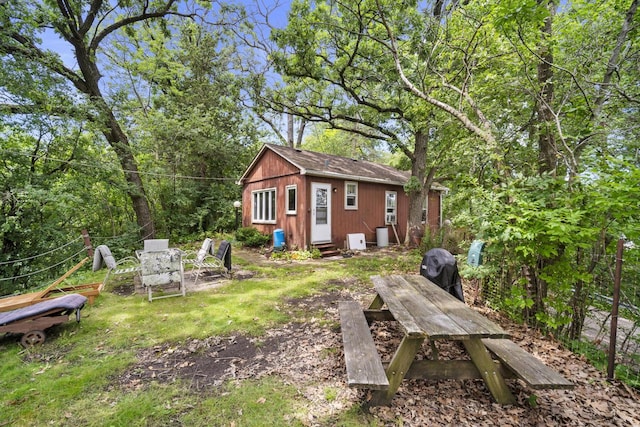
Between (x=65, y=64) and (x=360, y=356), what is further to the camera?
(x=65, y=64)

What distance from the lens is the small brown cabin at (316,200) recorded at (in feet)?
31.2

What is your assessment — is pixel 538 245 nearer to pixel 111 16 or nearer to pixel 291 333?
pixel 291 333

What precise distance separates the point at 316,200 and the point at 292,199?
1029 mm

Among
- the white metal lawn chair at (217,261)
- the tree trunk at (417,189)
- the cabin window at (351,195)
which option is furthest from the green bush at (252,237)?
the tree trunk at (417,189)

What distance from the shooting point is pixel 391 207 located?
12461mm

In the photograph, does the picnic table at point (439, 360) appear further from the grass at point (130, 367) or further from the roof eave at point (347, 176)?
the roof eave at point (347, 176)

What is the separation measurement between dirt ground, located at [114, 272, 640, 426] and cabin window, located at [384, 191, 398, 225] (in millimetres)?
8552

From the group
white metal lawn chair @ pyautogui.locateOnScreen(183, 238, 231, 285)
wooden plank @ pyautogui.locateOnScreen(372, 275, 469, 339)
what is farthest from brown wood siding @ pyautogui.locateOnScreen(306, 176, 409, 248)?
wooden plank @ pyautogui.locateOnScreen(372, 275, 469, 339)

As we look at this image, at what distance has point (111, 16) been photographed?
11359mm

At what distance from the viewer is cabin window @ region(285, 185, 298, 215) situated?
9.72m

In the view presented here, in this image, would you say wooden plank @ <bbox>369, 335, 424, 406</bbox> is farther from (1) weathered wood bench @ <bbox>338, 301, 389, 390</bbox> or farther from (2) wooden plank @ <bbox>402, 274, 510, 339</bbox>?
(2) wooden plank @ <bbox>402, 274, 510, 339</bbox>

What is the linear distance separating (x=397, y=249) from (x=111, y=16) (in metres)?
15.9

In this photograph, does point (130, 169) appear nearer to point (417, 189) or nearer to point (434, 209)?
point (417, 189)

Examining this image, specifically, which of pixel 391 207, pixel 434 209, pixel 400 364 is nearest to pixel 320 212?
pixel 391 207
